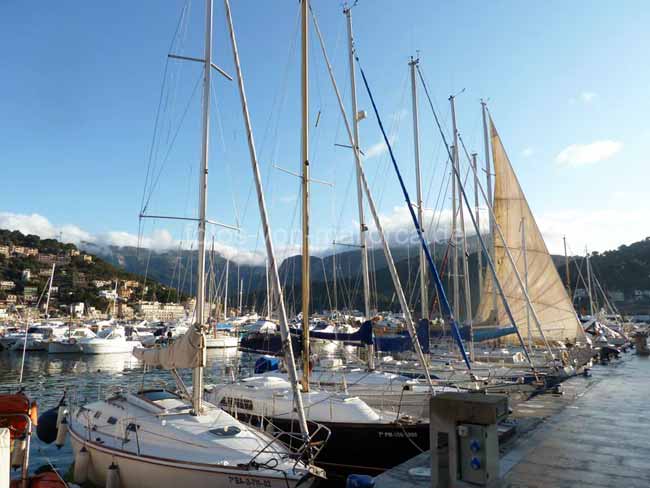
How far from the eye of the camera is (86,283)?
13475 centimetres

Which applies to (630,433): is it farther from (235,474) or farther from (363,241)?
(363,241)

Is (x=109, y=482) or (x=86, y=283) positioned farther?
(x=86, y=283)

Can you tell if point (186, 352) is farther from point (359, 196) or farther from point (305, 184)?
point (359, 196)

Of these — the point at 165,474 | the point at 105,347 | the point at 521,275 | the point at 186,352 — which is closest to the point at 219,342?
the point at 105,347

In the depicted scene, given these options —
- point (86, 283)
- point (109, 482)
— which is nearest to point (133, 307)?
point (86, 283)

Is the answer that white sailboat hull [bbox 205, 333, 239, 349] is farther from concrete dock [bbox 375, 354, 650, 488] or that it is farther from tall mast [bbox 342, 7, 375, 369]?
concrete dock [bbox 375, 354, 650, 488]

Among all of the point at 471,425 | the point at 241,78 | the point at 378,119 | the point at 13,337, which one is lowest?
the point at 13,337

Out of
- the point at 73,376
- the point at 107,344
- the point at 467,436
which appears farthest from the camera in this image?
the point at 107,344

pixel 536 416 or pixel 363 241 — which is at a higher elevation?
pixel 363 241

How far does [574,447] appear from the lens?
358 inches

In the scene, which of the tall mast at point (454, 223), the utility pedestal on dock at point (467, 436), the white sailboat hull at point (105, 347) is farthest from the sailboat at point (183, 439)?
the white sailboat hull at point (105, 347)

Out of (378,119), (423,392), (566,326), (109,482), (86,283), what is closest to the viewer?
(109,482)

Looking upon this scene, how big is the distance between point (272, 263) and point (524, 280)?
2043 centimetres

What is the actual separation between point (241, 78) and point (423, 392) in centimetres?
1031
